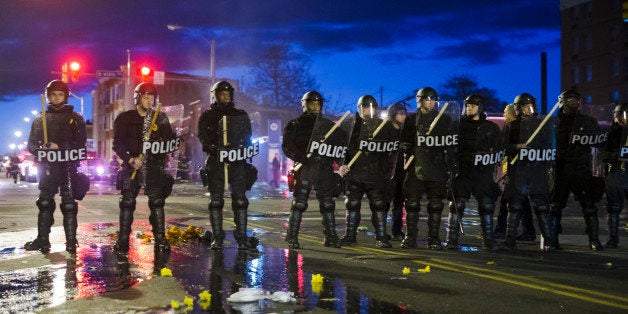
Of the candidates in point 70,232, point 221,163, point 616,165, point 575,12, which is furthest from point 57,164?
point 575,12

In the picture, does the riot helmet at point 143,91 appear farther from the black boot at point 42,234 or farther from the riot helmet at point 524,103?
the riot helmet at point 524,103

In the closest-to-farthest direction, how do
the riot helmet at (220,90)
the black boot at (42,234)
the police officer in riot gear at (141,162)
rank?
the black boot at (42,234)
the police officer in riot gear at (141,162)
the riot helmet at (220,90)

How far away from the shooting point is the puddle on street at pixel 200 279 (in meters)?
6.10

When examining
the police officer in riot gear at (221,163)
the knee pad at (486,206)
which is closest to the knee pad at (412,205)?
the knee pad at (486,206)

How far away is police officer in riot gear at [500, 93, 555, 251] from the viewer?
10328mm

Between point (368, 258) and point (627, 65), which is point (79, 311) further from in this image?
point (627, 65)

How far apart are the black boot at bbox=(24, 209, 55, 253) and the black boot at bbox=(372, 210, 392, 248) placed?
165 inches

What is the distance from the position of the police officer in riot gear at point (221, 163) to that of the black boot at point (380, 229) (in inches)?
64.4

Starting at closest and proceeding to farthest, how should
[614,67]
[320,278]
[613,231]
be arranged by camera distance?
[320,278] → [613,231] → [614,67]

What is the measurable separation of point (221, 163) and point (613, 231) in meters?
5.52

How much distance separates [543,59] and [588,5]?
134 ft

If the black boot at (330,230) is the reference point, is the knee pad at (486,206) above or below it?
above

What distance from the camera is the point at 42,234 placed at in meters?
9.64

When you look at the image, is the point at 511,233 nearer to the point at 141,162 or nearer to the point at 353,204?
the point at 353,204
